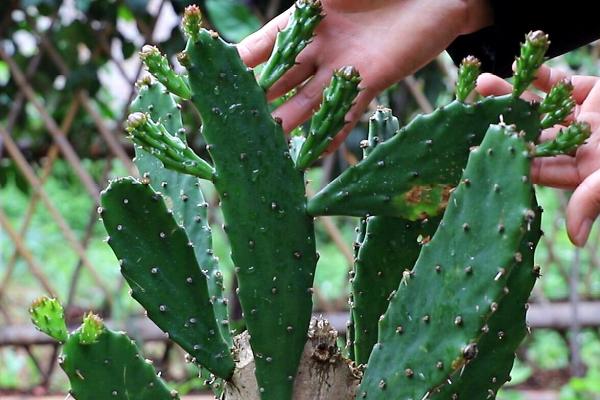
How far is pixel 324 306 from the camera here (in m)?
2.77

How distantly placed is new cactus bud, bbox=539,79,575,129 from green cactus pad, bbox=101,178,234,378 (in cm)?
30

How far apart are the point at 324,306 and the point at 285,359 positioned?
6.63 feet

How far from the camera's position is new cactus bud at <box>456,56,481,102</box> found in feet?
2.23

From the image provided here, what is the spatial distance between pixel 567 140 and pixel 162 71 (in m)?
0.31

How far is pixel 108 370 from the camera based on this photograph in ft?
2.31

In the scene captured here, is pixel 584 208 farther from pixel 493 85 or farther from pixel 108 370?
pixel 108 370

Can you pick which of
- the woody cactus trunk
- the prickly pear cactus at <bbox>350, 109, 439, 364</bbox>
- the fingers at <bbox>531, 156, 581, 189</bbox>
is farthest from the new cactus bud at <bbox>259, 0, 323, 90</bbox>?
the fingers at <bbox>531, 156, 581, 189</bbox>

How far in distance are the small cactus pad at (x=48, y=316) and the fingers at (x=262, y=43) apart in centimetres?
27

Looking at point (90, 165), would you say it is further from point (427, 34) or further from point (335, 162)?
point (427, 34)

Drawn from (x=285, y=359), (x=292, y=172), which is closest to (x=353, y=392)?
(x=285, y=359)

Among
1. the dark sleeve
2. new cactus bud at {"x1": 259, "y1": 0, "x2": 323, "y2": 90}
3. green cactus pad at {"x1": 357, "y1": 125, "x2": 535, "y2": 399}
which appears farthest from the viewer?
the dark sleeve

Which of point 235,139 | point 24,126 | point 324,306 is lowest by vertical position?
point 324,306

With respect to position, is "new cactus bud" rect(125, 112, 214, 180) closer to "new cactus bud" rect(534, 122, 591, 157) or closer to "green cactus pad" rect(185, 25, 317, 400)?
"green cactus pad" rect(185, 25, 317, 400)

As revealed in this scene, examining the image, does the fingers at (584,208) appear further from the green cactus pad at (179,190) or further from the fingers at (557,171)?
the green cactus pad at (179,190)
